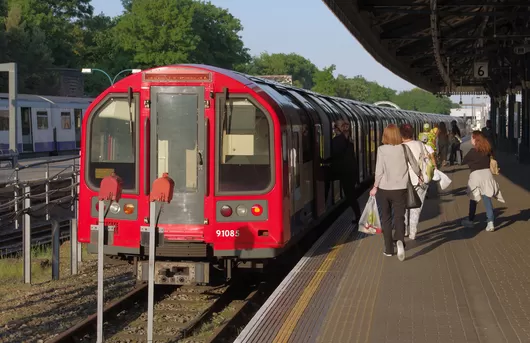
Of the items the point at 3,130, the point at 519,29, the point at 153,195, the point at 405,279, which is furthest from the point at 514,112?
the point at 153,195

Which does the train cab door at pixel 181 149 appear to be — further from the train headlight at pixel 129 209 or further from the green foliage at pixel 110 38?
the green foliage at pixel 110 38

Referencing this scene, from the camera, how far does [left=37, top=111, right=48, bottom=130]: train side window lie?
137 feet

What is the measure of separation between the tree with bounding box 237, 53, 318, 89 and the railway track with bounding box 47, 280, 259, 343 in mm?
148093

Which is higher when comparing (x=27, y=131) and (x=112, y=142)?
(x=112, y=142)

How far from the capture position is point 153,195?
8.08 m

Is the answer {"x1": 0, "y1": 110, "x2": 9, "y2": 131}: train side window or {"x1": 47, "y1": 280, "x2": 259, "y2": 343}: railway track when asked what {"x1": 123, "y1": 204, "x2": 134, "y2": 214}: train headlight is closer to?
{"x1": 47, "y1": 280, "x2": 259, "y2": 343}: railway track

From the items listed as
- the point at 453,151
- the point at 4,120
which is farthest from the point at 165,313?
→ the point at 4,120

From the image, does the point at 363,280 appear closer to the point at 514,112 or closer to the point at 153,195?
the point at 153,195

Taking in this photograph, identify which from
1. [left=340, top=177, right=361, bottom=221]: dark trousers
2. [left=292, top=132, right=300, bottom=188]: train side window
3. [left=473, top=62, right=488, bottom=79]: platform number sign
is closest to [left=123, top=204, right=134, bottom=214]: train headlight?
[left=292, top=132, right=300, bottom=188]: train side window

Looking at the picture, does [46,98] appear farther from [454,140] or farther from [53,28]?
[53,28]

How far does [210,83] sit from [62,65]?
6652cm

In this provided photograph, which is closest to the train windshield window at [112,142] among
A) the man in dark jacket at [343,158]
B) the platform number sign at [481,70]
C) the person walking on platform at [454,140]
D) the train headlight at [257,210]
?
the train headlight at [257,210]

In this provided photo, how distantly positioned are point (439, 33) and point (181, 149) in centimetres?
1220

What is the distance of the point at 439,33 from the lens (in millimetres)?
20734
